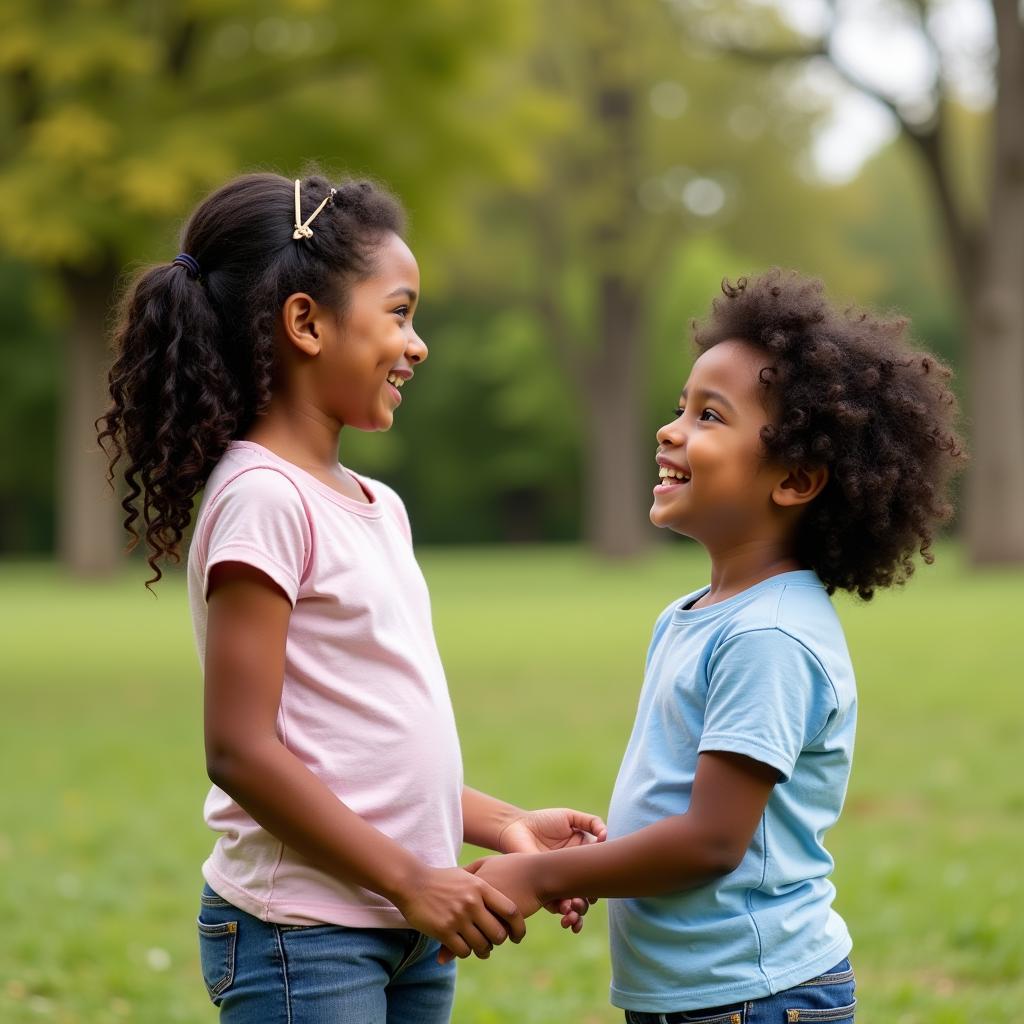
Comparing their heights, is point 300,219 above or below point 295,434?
above

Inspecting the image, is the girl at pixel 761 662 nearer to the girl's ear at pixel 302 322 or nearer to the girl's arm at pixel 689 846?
the girl's arm at pixel 689 846

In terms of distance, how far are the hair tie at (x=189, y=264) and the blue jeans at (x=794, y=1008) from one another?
1.33 m

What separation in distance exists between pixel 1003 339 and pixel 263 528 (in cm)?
2098

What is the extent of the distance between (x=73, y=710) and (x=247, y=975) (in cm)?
790

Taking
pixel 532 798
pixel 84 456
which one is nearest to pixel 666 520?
pixel 532 798

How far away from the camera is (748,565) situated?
95.7 inches

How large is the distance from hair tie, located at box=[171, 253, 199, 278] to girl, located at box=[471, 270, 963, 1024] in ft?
2.57

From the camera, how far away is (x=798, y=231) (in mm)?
31891

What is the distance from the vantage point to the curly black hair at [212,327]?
2.33 metres

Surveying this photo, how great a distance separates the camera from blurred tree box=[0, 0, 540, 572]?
56.9 ft

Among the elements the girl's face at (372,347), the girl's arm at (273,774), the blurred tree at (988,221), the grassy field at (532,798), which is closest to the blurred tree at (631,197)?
the blurred tree at (988,221)

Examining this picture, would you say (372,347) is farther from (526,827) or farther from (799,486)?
(526,827)

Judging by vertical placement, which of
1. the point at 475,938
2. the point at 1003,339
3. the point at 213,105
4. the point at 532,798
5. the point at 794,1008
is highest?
the point at 213,105

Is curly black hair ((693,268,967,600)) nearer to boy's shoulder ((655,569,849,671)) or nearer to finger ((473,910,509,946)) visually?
boy's shoulder ((655,569,849,671))
